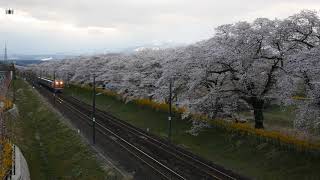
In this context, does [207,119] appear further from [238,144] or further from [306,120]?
[306,120]

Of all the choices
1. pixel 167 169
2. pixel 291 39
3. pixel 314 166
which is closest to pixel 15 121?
pixel 167 169

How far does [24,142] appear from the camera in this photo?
50.7 m

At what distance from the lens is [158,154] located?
4031 cm

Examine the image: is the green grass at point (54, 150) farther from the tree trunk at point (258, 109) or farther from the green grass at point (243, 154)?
the tree trunk at point (258, 109)

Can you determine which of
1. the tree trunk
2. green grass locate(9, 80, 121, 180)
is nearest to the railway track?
green grass locate(9, 80, 121, 180)

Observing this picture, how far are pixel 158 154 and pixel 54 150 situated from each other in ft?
43.4

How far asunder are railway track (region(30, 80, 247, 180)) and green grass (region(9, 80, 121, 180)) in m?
3.83

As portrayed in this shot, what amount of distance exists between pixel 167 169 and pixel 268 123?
2126 cm

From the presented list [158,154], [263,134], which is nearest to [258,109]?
[263,134]

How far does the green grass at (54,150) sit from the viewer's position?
120ft

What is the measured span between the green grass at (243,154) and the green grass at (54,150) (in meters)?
10.1

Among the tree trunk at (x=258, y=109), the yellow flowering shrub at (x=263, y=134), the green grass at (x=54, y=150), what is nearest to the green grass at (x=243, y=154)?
the yellow flowering shrub at (x=263, y=134)

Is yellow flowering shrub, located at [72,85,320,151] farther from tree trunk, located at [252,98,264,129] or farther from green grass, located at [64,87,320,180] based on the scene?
tree trunk, located at [252,98,264,129]

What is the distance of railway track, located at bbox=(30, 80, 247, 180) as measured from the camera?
3281cm
